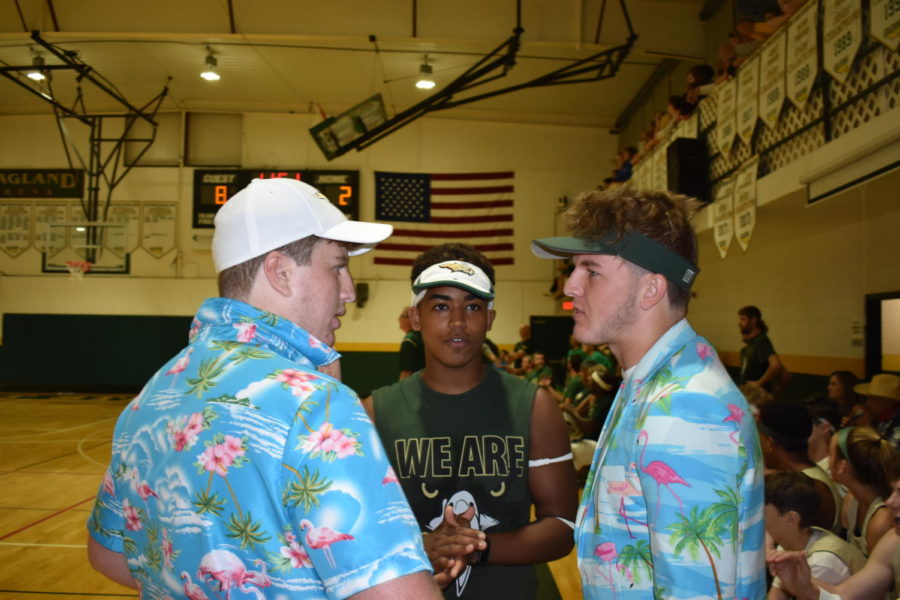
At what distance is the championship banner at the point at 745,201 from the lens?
6629mm

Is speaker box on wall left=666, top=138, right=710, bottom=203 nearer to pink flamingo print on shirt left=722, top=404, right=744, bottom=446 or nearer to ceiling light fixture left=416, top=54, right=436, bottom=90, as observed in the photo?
ceiling light fixture left=416, top=54, right=436, bottom=90

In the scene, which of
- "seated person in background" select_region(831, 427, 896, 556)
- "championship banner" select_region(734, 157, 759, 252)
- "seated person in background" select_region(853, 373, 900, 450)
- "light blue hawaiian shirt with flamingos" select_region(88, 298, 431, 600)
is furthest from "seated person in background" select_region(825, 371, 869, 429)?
"light blue hawaiian shirt with flamingos" select_region(88, 298, 431, 600)

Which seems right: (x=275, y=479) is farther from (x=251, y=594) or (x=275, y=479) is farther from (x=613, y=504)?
(x=613, y=504)

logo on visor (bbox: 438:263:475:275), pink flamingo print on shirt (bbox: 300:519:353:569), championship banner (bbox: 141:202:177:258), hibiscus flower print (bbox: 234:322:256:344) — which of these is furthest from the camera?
championship banner (bbox: 141:202:177:258)

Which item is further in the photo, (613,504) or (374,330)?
(374,330)

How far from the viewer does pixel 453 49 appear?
12.4m

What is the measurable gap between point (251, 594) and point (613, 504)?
0.75 meters

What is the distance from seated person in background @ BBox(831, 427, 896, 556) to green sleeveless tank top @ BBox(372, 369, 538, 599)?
199 centimetres

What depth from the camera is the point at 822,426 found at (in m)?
4.42

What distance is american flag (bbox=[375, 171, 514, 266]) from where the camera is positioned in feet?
51.9

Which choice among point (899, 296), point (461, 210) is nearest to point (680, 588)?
point (899, 296)

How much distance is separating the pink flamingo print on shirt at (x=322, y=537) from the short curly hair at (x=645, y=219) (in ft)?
3.31

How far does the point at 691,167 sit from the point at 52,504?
8.01m

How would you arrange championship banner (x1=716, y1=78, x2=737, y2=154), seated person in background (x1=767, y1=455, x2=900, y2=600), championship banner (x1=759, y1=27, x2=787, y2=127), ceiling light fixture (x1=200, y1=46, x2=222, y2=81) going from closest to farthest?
seated person in background (x1=767, y1=455, x2=900, y2=600) < championship banner (x1=759, y1=27, x2=787, y2=127) < championship banner (x1=716, y1=78, x2=737, y2=154) < ceiling light fixture (x1=200, y1=46, x2=222, y2=81)
